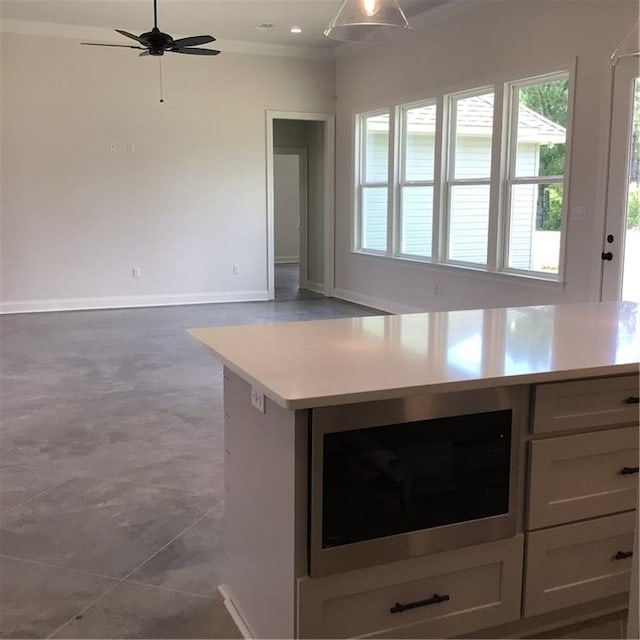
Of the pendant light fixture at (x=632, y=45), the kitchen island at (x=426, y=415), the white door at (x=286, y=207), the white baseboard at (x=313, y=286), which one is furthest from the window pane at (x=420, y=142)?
the white door at (x=286, y=207)

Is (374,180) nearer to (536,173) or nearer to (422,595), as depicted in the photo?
(536,173)

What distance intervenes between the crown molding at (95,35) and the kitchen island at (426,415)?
687cm

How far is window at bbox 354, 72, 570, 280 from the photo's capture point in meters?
5.85

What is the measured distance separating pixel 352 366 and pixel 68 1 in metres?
6.50

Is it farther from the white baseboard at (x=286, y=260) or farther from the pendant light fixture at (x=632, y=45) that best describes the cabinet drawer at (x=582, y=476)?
the white baseboard at (x=286, y=260)

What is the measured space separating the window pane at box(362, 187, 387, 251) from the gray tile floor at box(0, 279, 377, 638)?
3.25 meters

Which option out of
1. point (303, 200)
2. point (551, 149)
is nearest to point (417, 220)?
point (551, 149)

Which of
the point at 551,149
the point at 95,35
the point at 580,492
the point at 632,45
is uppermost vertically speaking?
the point at 95,35

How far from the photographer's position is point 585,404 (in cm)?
197

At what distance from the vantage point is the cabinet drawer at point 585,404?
6.24 ft

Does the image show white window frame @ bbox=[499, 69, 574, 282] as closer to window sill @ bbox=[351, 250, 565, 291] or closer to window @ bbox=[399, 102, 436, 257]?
window sill @ bbox=[351, 250, 565, 291]

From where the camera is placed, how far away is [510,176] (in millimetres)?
6230

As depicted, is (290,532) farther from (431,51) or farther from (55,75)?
(55,75)

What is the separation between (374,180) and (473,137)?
196 centimetres
